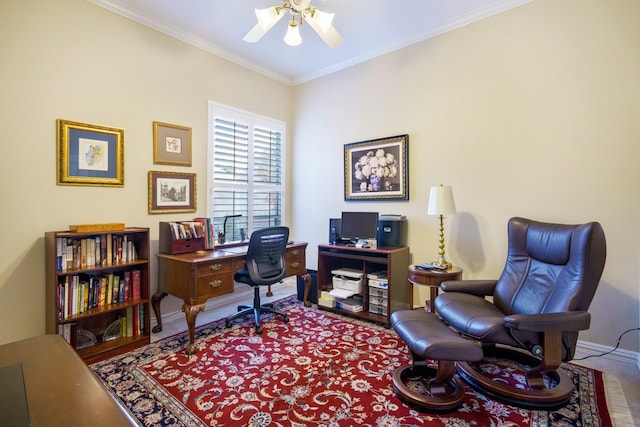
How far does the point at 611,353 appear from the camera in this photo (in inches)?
93.5

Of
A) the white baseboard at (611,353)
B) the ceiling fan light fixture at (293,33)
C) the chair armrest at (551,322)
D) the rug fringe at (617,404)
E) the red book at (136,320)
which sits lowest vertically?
the rug fringe at (617,404)

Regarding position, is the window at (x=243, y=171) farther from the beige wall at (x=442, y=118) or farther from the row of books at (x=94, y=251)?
the row of books at (x=94, y=251)

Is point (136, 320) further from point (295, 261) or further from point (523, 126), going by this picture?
point (523, 126)

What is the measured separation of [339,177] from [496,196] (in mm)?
1820

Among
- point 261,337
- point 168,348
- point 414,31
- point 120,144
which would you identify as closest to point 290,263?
point 261,337

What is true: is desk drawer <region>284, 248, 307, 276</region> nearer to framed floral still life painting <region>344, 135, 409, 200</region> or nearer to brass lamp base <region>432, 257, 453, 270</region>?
framed floral still life painting <region>344, 135, 409, 200</region>

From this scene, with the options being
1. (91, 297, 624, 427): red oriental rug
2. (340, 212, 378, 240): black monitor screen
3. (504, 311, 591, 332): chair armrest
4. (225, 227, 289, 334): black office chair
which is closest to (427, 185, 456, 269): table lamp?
(340, 212, 378, 240): black monitor screen

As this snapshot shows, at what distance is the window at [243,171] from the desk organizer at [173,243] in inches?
20.4

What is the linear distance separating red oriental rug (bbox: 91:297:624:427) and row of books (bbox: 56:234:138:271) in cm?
77

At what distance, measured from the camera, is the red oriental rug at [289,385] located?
1.73 m

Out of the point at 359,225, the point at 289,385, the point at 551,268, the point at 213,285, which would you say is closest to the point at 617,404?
the point at 551,268

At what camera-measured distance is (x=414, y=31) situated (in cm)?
321

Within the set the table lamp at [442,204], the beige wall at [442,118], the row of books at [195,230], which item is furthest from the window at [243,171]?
the table lamp at [442,204]

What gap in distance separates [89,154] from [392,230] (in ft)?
9.62
